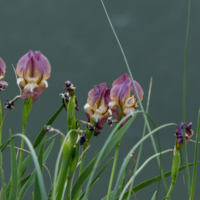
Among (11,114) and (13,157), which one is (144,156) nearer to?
(11,114)

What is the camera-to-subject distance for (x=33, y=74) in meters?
0.62

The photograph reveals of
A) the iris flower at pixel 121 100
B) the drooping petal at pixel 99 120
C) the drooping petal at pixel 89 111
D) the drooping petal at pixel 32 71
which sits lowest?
the drooping petal at pixel 99 120

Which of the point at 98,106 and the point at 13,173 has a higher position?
the point at 98,106

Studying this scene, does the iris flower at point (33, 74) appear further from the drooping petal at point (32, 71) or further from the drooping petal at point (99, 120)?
the drooping petal at point (99, 120)

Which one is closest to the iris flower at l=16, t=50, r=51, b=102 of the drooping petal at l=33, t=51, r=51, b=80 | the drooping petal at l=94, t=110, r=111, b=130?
the drooping petal at l=33, t=51, r=51, b=80

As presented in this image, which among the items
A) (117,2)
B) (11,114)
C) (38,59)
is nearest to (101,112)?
(38,59)

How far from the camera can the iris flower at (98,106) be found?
60cm

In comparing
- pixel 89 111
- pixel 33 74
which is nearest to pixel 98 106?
pixel 89 111

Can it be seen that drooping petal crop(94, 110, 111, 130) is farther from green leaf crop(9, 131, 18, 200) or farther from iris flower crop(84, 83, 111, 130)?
green leaf crop(9, 131, 18, 200)

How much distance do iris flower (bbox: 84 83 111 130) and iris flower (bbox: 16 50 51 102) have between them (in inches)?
3.3

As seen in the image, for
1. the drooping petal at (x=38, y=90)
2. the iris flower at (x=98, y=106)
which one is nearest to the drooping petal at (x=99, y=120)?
the iris flower at (x=98, y=106)

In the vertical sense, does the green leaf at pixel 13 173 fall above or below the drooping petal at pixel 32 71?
below

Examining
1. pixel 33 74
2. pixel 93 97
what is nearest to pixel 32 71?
pixel 33 74

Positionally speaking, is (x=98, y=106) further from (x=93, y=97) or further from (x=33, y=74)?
(x=33, y=74)
